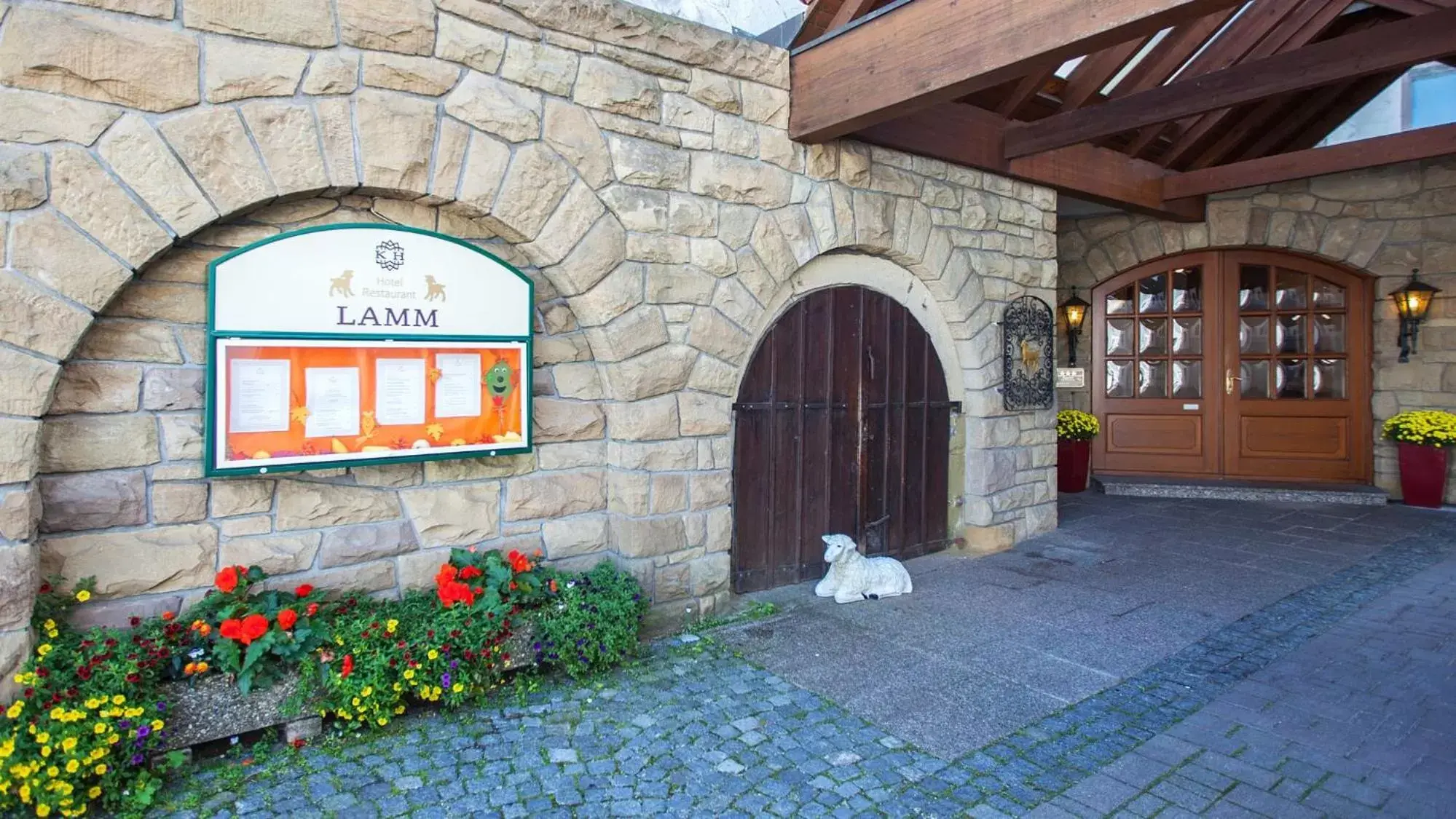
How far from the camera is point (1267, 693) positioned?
3.05m

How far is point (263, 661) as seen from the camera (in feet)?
8.36

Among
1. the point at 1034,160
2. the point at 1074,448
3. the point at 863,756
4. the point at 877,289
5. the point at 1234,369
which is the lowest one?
the point at 863,756

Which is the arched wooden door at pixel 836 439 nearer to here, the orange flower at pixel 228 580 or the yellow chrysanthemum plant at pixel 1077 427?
the orange flower at pixel 228 580

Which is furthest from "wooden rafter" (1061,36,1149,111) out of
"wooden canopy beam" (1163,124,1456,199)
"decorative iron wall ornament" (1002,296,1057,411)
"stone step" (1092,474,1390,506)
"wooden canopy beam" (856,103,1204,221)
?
"stone step" (1092,474,1390,506)

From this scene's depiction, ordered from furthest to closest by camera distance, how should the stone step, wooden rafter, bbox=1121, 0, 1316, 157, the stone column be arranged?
1. the stone step
2. wooden rafter, bbox=1121, 0, 1316, 157
3. the stone column

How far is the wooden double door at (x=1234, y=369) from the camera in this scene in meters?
7.23

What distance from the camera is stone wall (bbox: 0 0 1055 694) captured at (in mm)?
2402

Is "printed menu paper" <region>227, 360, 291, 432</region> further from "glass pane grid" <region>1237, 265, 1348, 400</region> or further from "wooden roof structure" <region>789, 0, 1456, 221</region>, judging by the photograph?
"glass pane grid" <region>1237, 265, 1348, 400</region>

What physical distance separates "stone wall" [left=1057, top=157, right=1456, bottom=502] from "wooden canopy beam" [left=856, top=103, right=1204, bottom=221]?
50 centimetres

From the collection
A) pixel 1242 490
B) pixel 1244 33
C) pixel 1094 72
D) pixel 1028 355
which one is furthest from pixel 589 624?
pixel 1242 490

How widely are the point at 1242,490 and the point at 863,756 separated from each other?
242 inches

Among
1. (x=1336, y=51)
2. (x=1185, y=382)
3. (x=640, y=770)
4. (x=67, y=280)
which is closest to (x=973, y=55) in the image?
(x=1336, y=51)

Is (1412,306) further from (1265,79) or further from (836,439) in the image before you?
(836,439)

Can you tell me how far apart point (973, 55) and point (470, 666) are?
9.91 feet
